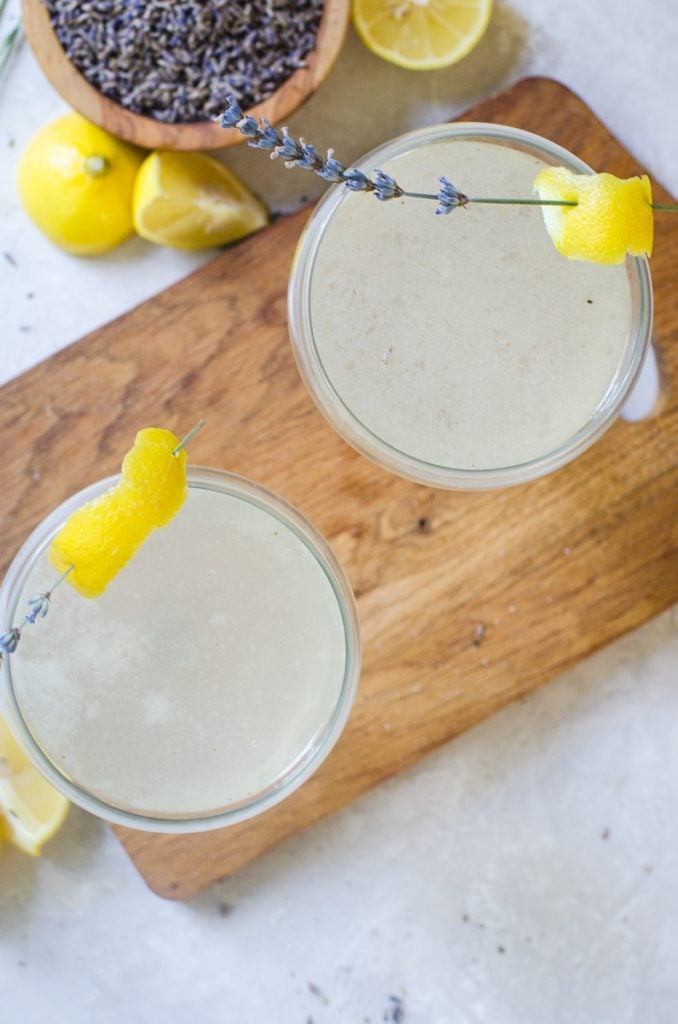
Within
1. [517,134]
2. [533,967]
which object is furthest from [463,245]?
[533,967]

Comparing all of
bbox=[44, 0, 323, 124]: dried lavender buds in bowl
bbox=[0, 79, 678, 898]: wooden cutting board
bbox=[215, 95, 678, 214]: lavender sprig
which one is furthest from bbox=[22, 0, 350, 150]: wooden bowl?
bbox=[215, 95, 678, 214]: lavender sprig

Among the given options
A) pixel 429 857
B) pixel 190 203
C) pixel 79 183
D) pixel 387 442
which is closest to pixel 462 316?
pixel 387 442

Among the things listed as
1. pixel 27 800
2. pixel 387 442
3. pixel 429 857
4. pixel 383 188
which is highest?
pixel 383 188

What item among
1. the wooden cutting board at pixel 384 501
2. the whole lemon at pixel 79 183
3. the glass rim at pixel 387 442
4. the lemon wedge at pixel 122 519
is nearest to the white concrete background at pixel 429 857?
the whole lemon at pixel 79 183

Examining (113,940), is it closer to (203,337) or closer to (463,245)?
(203,337)

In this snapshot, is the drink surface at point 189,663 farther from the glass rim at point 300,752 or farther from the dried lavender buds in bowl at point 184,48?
the dried lavender buds in bowl at point 184,48

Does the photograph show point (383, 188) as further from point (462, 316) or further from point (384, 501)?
point (384, 501)
